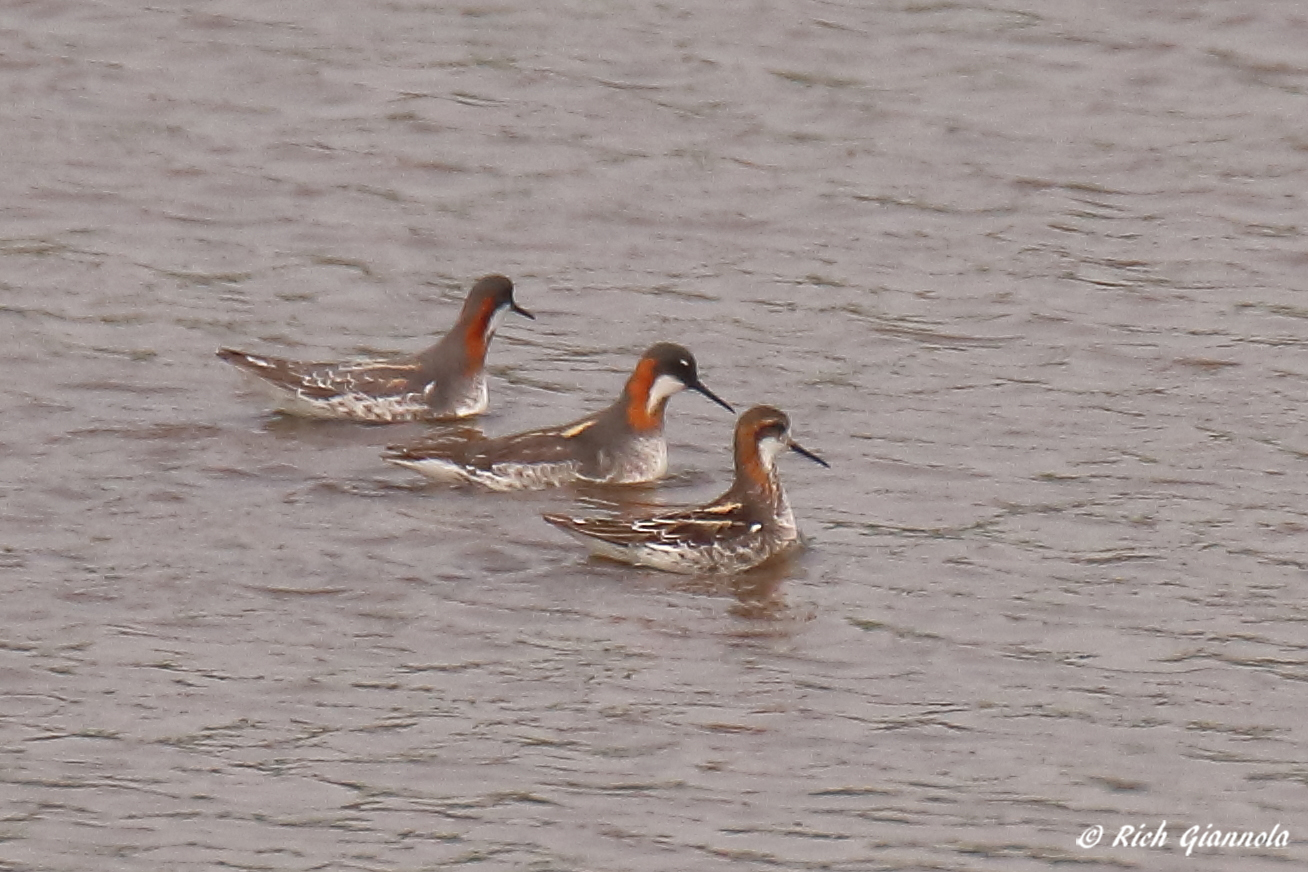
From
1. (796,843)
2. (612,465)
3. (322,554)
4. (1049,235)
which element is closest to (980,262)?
(1049,235)

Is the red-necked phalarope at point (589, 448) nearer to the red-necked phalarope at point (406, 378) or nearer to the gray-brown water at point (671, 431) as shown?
the gray-brown water at point (671, 431)

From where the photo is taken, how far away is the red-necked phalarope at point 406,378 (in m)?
15.0

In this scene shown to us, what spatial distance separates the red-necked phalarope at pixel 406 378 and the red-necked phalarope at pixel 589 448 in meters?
0.72

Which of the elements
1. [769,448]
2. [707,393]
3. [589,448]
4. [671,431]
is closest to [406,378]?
[589,448]

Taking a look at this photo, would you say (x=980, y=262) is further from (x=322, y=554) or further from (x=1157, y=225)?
(x=322, y=554)

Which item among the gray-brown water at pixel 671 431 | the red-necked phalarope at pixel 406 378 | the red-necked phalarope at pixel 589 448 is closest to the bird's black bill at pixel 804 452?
the gray-brown water at pixel 671 431

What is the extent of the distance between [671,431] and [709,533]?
99.0 inches

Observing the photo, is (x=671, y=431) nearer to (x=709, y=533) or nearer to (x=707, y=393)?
(x=707, y=393)

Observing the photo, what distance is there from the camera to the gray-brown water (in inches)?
398

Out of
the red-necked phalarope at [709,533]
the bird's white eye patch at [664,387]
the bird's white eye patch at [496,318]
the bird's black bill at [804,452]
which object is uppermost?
the bird's white eye patch at [496,318]

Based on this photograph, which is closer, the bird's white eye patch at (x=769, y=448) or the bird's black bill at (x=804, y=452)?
the bird's white eye patch at (x=769, y=448)

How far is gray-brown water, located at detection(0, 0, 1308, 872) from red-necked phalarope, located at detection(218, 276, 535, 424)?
0.18 metres

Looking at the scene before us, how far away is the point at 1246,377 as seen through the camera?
1517 cm

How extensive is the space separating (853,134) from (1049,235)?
2227 mm
